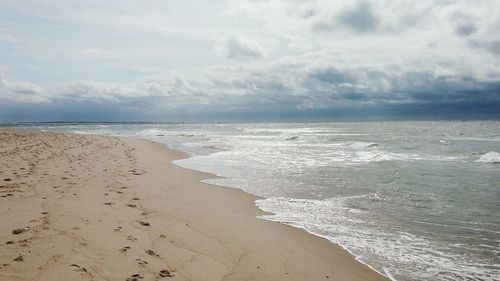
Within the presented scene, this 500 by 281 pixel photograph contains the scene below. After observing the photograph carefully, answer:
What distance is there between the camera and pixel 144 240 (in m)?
6.08

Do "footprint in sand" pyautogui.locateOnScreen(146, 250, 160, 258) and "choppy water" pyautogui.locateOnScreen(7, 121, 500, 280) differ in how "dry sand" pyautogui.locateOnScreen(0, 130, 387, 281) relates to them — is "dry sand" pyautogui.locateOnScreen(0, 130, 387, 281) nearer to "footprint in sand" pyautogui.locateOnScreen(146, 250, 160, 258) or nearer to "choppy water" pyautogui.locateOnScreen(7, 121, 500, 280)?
"footprint in sand" pyautogui.locateOnScreen(146, 250, 160, 258)

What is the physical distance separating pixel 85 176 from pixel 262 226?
23.0 feet

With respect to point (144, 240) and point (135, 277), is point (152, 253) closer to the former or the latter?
point (144, 240)

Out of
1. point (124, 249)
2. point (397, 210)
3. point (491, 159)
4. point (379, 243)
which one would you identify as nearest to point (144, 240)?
point (124, 249)

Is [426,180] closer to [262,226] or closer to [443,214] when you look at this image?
[443,214]

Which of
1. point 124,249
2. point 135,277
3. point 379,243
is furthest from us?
point 379,243

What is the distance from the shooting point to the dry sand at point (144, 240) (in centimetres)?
483

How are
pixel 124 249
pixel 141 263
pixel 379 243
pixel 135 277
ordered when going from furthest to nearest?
pixel 379 243, pixel 124 249, pixel 141 263, pixel 135 277

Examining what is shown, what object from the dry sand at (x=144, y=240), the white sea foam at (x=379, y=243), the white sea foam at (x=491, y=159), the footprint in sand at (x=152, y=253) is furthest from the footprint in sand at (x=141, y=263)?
the white sea foam at (x=491, y=159)

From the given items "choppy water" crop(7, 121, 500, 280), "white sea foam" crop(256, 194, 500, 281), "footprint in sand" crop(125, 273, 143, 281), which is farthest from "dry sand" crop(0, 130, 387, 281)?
"choppy water" crop(7, 121, 500, 280)

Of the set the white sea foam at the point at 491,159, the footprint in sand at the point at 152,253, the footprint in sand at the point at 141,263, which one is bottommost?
the white sea foam at the point at 491,159

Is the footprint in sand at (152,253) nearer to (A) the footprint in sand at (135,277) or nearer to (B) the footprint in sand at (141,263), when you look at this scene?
(B) the footprint in sand at (141,263)

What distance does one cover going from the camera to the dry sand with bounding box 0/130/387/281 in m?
4.83

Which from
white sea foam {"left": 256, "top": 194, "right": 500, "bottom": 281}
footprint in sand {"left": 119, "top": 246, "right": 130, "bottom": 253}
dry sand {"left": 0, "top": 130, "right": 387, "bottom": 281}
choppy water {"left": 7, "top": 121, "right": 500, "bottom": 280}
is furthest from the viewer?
choppy water {"left": 7, "top": 121, "right": 500, "bottom": 280}
